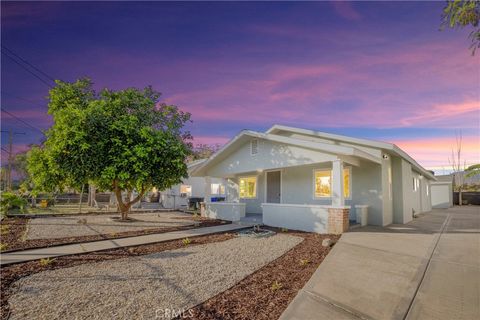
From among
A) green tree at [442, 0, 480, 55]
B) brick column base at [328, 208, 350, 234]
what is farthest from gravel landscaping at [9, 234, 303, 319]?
green tree at [442, 0, 480, 55]

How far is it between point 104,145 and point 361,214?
1177 centimetres

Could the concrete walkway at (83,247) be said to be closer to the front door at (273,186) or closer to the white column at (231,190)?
the front door at (273,186)

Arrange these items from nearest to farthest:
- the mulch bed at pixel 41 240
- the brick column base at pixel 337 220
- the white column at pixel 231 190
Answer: the mulch bed at pixel 41 240 < the brick column base at pixel 337 220 < the white column at pixel 231 190

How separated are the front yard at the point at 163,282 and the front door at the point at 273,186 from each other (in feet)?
24.5

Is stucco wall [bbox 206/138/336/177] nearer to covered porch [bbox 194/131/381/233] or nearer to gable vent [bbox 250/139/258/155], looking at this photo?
covered porch [bbox 194/131/381/233]

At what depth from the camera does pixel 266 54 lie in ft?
44.0

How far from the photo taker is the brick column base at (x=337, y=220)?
9.23m

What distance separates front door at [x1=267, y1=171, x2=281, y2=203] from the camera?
1494cm

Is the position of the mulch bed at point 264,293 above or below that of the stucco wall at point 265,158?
below

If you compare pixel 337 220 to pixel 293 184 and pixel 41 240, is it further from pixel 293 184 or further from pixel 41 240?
pixel 41 240

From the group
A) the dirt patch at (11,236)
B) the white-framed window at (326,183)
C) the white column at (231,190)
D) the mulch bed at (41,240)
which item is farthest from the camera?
the white column at (231,190)

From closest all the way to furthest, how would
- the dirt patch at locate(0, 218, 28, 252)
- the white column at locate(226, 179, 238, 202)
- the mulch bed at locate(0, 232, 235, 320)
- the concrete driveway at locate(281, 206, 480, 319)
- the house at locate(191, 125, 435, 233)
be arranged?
the concrete driveway at locate(281, 206, 480, 319) < the mulch bed at locate(0, 232, 235, 320) < the dirt patch at locate(0, 218, 28, 252) < the house at locate(191, 125, 435, 233) < the white column at locate(226, 179, 238, 202)

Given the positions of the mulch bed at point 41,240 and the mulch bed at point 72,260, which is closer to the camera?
the mulch bed at point 72,260

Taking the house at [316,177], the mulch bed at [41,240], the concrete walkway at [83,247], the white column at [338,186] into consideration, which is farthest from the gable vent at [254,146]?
the mulch bed at [41,240]
